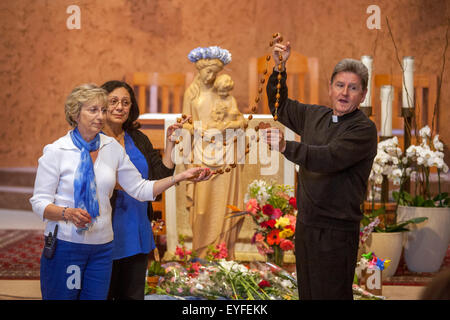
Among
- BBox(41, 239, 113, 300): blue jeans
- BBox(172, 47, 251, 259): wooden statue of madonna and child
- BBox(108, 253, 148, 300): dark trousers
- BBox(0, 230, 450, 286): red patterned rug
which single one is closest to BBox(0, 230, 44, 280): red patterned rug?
BBox(0, 230, 450, 286): red patterned rug

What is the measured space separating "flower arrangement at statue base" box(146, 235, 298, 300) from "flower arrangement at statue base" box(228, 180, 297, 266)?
0.45 feet

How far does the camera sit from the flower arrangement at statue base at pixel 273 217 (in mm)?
3814

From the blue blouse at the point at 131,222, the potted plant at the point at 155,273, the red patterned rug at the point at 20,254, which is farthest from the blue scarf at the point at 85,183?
the red patterned rug at the point at 20,254

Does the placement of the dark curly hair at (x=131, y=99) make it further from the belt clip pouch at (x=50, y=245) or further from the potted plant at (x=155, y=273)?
the potted plant at (x=155, y=273)

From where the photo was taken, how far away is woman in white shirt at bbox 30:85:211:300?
7.33 ft

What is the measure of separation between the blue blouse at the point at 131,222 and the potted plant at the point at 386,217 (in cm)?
186

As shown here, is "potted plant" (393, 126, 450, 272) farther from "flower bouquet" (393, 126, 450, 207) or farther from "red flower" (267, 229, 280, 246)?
"red flower" (267, 229, 280, 246)

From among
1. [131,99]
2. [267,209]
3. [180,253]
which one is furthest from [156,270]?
[131,99]

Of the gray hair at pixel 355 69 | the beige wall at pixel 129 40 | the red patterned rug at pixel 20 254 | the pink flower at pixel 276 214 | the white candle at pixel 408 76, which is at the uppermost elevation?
the beige wall at pixel 129 40

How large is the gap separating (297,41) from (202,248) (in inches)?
137

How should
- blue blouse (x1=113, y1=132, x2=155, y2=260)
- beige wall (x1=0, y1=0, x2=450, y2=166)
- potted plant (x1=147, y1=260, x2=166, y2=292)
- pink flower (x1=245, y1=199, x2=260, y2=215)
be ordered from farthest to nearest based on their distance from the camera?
beige wall (x1=0, y1=0, x2=450, y2=166) < pink flower (x1=245, y1=199, x2=260, y2=215) < potted plant (x1=147, y1=260, x2=166, y2=292) < blue blouse (x1=113, y1=132, x2=155, y2=260)

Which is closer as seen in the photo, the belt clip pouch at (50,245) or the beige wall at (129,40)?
the belt clip pouch at (50,245)

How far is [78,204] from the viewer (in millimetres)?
2234

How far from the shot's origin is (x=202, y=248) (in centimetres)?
432
